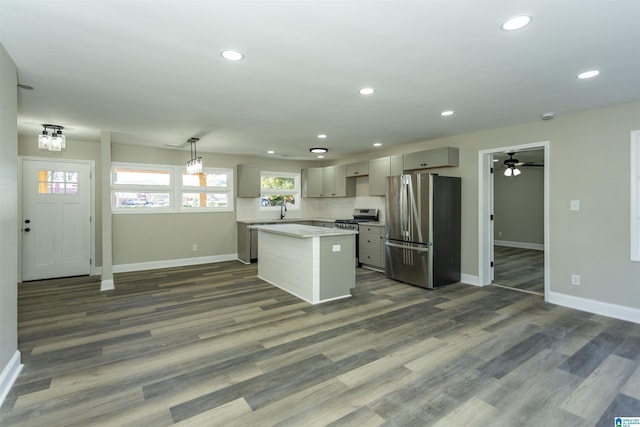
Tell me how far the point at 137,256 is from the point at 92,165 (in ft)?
6.07

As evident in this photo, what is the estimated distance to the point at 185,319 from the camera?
11.6ft

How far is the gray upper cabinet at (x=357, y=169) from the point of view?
661 centimetres

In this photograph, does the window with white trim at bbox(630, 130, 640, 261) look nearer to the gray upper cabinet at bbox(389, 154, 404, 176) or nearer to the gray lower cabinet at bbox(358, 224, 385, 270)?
the gray upper cabinet at bbox(389, 154, 404, 176)

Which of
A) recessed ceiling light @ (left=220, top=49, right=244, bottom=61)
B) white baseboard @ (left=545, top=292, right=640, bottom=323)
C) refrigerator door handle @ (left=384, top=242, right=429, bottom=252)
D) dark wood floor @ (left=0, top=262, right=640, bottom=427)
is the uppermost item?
recessed ceiling light @ (left=220, top=49, right=244, bottom=61)

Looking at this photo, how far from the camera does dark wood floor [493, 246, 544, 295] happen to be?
16.4 feet

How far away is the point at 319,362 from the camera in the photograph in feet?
8.44

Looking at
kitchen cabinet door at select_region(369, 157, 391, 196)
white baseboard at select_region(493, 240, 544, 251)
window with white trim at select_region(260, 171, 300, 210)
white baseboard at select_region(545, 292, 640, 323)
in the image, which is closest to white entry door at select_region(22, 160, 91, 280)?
window with white trim at select_region(260, 171, 300, 210)

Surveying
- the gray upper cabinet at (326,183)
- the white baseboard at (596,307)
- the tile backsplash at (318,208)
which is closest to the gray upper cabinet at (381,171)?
the tile backsplash at (318,208)

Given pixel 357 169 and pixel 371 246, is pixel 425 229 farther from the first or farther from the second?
pixel 357 169

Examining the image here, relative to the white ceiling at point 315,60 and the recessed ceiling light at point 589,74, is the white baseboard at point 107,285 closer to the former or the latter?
the white ceiling at point 315,60

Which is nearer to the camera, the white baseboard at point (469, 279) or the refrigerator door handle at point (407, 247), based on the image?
the refrigerator door handle at point (407, 247)

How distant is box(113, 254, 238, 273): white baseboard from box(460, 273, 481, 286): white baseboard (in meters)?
4.72

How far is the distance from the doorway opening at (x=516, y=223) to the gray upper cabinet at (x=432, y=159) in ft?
1.38

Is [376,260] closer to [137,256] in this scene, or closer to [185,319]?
[185,319]
